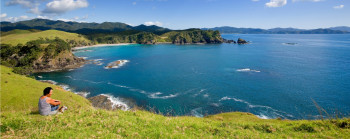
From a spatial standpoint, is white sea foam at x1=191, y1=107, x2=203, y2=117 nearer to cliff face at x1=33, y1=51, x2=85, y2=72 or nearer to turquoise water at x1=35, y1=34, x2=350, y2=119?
turquoise water at x1=35, y1=34, x2=350, y2=119

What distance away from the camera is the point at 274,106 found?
5212 cm

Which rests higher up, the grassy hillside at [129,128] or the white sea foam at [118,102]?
the grassy hillside at [129,128]

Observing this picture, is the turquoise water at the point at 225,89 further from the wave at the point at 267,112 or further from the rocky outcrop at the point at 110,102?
the rocky outcrop at the point at 110,102

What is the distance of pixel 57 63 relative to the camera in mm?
109125

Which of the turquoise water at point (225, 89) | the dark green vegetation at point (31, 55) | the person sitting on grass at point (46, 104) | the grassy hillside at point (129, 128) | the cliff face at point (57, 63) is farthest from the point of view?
the cliff face at point (57, 63)

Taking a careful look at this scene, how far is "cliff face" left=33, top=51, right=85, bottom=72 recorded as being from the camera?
338ft

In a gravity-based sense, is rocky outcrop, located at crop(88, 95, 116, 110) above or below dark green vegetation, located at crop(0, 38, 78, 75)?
below

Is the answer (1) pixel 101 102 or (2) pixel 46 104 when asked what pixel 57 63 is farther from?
(2) pixel 46 104

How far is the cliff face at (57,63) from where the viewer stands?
10306 centimetres

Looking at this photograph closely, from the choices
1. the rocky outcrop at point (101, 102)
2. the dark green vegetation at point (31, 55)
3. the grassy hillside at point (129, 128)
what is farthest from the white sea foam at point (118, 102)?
the dark green vegetation at point (31, 55)

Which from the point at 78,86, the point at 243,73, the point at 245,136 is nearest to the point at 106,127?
the point at 245,136

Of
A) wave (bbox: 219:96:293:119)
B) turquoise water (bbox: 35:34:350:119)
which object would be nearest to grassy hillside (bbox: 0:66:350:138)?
turquoise water (bbox: 35:34:350:119)

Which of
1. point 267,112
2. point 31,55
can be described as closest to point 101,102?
point 267,112

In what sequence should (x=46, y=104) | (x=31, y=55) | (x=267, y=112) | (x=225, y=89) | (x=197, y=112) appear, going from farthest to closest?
(x=31, y=55), (x=225, y=89), (x=197, y=112), (x=267, y=112), (x=46, y=104)
